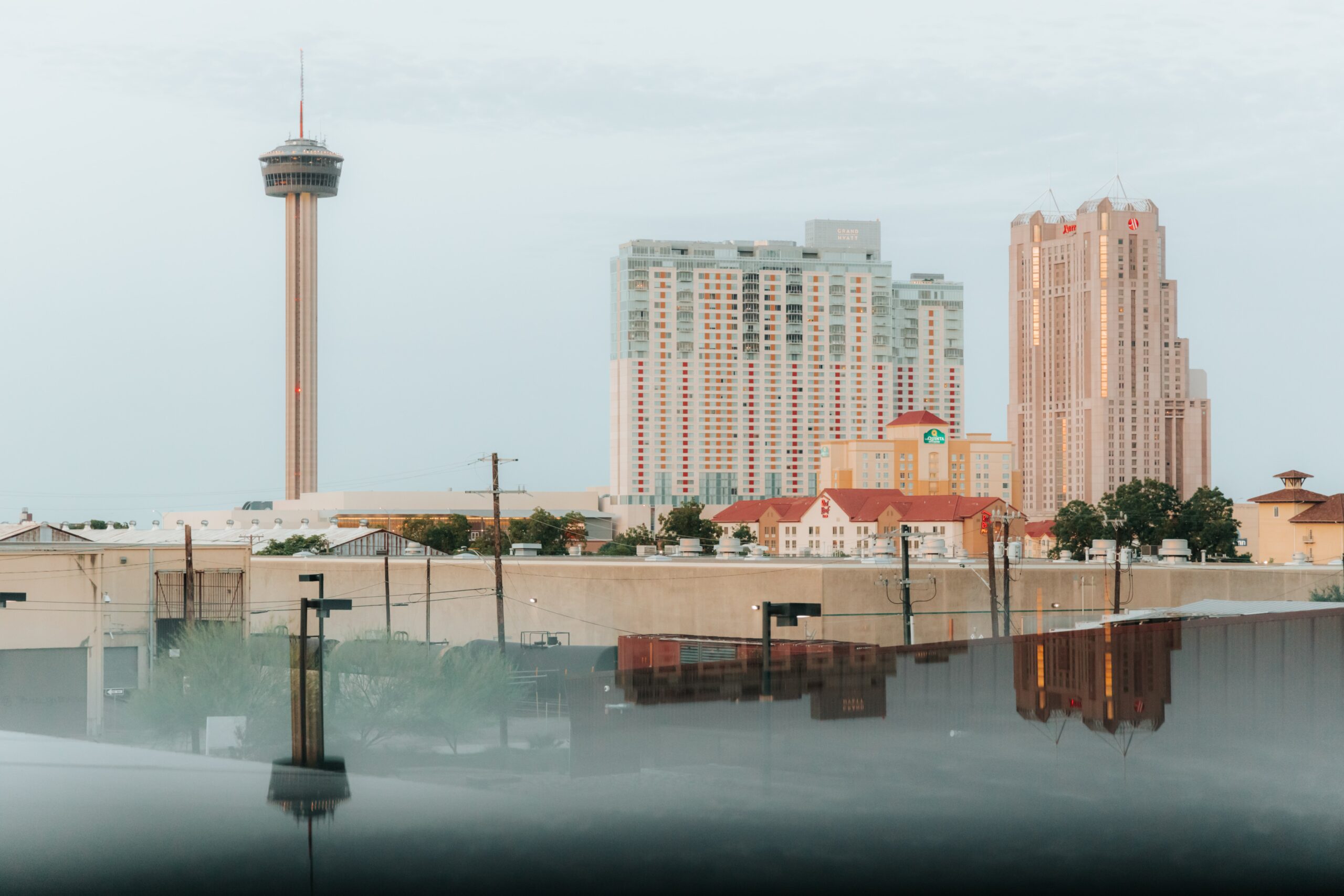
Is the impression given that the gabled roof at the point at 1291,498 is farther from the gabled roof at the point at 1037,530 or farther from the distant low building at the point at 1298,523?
the gabled roof at the point at 1037,530

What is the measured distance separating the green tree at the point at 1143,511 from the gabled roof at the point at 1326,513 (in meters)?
25.5

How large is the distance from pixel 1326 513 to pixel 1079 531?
106ft

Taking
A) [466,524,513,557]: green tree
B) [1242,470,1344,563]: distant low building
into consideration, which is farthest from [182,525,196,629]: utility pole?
[1242,470,1344,563]: distant low building

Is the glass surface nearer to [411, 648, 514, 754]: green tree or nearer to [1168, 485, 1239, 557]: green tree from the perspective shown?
[411, 648, 514, 754]: green tree

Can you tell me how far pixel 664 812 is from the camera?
735cm

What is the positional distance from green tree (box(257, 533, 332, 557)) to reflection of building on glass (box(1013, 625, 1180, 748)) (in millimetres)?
85862

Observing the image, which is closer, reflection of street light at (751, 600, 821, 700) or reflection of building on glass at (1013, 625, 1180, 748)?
reflection of building on glass at (1013, 625, 1180, 748)

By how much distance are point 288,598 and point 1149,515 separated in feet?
233

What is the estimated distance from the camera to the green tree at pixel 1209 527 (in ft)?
356

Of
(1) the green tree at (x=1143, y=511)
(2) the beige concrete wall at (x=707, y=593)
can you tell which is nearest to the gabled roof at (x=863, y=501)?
(1) the green tree at (x=1143, y=511)

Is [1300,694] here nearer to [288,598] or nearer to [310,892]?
[310,892]

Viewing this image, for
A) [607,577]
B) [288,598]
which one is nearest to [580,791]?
[607,577]

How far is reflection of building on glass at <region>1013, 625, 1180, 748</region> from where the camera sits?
9.16 meters

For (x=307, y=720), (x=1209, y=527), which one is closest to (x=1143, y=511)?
(x=1209, y=527)
